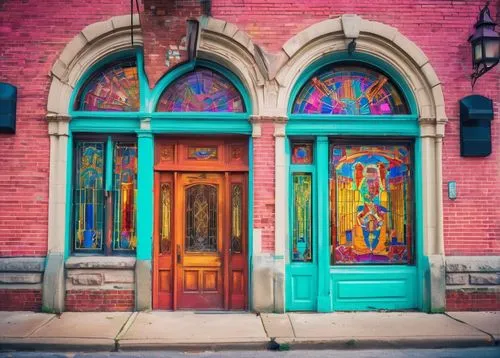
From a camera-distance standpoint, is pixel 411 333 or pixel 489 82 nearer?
pixel 411 333

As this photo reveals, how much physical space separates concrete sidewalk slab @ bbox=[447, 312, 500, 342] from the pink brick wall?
38.5 inches

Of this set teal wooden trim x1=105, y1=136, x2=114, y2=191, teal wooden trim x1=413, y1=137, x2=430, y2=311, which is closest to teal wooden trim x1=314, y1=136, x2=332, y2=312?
teal wooden trim x1=413, y1=137, x2=430, y2=311

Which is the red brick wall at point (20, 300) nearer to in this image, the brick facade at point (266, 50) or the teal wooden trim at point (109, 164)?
the brick facade at point (266, 50)

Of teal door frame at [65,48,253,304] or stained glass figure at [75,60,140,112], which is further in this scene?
stained glass figure at [75,60,140,112]

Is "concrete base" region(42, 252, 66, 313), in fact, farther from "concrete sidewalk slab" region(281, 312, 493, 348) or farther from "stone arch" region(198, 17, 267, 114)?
"stone arch" region(198, 17, 267, 114)

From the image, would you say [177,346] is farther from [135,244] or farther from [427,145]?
[427,145]

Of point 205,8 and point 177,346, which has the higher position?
point 205,8

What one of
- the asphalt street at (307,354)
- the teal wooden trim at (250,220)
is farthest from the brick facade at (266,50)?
the asphalt street at (307,354)

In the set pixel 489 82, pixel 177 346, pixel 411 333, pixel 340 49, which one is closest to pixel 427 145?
pixel 489 82

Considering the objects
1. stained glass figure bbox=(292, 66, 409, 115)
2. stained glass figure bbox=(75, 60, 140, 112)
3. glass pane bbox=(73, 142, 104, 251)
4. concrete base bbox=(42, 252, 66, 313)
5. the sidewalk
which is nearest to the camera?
the sidewalk

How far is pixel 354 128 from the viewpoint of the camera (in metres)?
8.15

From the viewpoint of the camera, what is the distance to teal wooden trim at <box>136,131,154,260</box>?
7.88 meters

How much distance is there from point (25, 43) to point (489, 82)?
7792 millimetres

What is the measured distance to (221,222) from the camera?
816 cm
